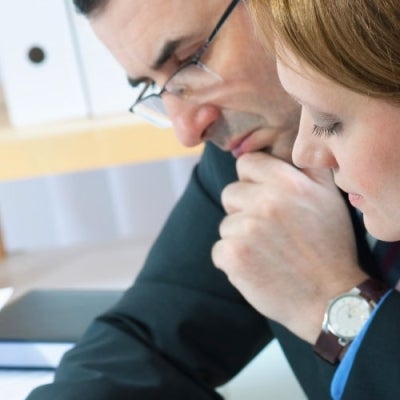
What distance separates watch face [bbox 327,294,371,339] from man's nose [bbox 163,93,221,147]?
10.4 inches

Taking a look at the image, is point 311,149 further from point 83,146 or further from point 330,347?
point 83,146

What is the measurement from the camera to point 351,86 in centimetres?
65

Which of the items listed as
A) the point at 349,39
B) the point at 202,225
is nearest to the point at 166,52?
the point at 202,225

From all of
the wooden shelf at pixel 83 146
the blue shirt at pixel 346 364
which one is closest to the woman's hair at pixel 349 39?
the blue shirt at pixel 346 364

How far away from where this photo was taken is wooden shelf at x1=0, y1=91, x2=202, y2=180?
1.37 metres

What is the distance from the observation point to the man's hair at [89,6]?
99cm

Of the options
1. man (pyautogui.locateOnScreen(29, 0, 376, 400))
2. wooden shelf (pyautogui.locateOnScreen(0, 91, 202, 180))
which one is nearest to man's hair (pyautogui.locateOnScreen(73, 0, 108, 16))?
man (pyautogui.locateOnScreen(29, 0, 376, 400))

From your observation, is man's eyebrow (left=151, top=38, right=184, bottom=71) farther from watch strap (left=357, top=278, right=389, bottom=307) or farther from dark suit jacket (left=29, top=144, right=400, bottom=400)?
watch strap (left=357, top=278, right=389, bottom=307)

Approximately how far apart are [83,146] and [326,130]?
0.73 metres

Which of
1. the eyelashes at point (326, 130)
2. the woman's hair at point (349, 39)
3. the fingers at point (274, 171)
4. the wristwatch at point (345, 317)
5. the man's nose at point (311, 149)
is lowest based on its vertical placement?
the wristwatch at point (345, 317)

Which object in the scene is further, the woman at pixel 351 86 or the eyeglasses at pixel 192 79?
the eyeglasses at pixel 192 79

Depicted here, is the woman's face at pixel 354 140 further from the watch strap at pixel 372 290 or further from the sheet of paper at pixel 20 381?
the sheet of paper at pixel 20 381

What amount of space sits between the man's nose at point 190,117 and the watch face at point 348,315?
0.87 ft

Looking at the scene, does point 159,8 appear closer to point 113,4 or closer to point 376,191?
point 113,4
